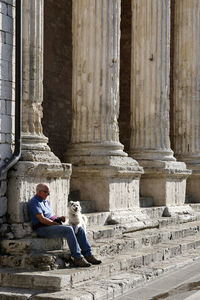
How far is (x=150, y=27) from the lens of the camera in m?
Result: 14.2

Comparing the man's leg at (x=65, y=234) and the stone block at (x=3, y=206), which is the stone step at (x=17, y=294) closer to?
the man's leg at (x=65, y=234)

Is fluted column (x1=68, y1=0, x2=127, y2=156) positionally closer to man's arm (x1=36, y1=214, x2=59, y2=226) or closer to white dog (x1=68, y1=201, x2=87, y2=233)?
white dog (x1=68, y1=201, x2=87, y2=233)

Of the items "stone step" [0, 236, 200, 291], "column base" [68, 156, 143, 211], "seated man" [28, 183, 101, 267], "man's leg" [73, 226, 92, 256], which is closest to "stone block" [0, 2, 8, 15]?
"seated man" [28, 183, 101, 267]

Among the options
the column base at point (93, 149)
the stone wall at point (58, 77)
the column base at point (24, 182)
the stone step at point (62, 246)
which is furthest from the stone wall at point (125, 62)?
the column base at point (24, 182)

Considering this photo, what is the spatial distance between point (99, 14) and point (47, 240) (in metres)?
5.19

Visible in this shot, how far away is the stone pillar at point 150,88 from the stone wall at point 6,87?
5341 mm

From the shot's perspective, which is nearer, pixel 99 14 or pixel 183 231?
pixel 99 14

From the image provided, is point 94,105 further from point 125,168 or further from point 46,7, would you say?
point 46,7

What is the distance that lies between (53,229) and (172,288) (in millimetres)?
1934

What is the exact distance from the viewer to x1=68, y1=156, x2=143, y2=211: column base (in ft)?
39.0

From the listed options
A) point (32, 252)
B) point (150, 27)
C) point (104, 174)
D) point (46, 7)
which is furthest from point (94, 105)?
point (46, 7)

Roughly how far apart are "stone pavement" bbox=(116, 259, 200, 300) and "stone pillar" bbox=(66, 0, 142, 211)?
8.97 ft

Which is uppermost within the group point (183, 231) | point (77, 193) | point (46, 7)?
point (46, 7)

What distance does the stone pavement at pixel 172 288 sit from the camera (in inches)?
316
